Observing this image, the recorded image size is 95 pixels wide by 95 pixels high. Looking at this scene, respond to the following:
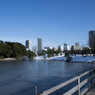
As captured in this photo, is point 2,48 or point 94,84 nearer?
point 94,84

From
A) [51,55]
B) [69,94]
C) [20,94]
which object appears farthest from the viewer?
[51,55]

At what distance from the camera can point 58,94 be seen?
658cm

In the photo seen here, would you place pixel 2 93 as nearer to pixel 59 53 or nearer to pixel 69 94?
pixel 69 94

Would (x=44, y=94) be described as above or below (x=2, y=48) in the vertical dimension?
below

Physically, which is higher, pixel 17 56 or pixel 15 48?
pixel 15 48

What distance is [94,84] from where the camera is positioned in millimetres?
7184

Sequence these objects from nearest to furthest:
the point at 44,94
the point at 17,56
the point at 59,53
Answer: the point at 44,94, the point at 17,56, the point at 59,53

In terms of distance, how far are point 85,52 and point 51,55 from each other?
22.7 metres

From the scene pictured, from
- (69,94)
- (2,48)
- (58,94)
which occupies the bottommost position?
(58,94)

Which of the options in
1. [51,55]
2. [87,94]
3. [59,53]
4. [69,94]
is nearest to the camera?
[69,94]

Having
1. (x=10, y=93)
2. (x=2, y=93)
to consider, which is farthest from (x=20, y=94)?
(x=2, y=93)

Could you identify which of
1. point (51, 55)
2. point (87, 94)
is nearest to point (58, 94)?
point (87, 94)

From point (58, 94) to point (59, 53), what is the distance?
88.8 metres

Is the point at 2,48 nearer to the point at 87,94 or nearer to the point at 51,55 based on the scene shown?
the point at 51,55
